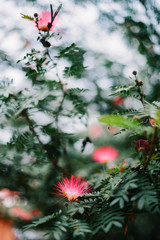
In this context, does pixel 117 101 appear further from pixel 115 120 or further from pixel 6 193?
pixel 115 120

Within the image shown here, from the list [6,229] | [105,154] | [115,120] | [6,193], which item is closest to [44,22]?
[115,120]

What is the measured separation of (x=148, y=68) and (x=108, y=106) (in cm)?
44

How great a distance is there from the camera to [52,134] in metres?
1.06

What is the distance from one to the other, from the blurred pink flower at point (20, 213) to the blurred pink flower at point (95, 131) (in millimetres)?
648

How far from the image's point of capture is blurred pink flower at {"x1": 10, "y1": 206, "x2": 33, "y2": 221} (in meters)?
1.15

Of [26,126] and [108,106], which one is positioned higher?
[108,106]

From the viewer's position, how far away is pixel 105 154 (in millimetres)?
1255

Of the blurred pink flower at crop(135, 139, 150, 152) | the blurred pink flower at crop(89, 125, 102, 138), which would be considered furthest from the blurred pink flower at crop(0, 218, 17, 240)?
the blurred pink flower at crop(135, 139, 150, 152)

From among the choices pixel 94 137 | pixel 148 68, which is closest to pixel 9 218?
pixel 94 137

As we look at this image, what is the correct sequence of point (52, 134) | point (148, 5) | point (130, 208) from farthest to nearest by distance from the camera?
1. point (148, 5)
2. point (52, 134)
3. point (130, 208)

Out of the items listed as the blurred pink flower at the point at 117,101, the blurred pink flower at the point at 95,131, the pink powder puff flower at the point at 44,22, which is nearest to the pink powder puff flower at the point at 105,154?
the blurred pink flower at the point at 95,131

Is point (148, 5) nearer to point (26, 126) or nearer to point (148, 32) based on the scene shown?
point (148, 32)

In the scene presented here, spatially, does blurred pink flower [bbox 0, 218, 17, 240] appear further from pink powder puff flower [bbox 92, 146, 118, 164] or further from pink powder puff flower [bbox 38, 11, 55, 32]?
pink powder puff flower [bbox 38, 11, 55, 32]

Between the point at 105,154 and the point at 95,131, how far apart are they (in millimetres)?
290
